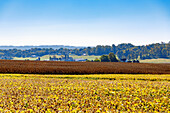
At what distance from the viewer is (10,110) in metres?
16.1

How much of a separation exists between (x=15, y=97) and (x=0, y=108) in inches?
147

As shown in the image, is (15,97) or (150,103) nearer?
(150,103)

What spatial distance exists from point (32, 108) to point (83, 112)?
13.0ft

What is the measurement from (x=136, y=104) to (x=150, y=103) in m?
1.44

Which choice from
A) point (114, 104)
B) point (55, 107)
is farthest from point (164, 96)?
point (55, 107)

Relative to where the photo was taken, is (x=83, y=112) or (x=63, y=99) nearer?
(x=83, y=112)

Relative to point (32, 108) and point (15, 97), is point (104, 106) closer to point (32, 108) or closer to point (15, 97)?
point (32, 108)

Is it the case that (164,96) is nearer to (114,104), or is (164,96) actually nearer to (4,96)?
(114,104)

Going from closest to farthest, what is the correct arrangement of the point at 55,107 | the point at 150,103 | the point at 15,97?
the point at 55,107
the point at 150,103
the point at 15,97

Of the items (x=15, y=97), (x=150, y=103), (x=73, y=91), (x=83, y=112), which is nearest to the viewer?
(x=83, y=112)

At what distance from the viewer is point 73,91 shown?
75.5ft

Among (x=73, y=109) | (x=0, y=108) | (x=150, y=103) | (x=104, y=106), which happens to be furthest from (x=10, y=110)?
(x=150, y=103)

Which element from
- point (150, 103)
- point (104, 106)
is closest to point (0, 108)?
point (104, 106)

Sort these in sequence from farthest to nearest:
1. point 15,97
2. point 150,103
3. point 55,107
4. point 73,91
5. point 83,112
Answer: point 73,91, point 15,97, point 150,103, point 55,107, point 83,112
